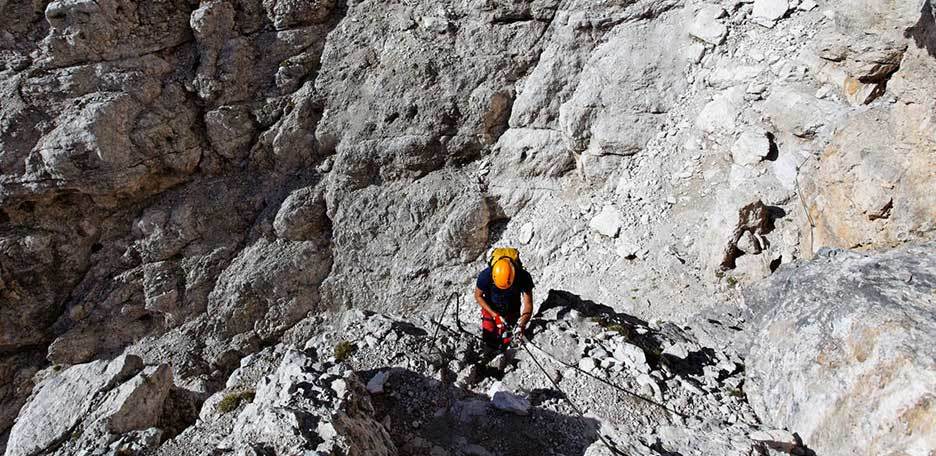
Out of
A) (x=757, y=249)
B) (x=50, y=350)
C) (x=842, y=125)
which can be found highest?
(x=842, y=125)

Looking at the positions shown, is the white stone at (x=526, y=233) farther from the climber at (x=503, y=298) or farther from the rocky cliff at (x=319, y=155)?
the climber at (x=503, y=298)

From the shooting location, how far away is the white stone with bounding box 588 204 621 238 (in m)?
11.8

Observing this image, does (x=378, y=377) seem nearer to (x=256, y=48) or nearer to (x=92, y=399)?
(x=92, y=399)

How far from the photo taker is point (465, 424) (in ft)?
20.2

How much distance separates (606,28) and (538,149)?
3.70 meters

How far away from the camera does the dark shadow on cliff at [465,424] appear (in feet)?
19.2

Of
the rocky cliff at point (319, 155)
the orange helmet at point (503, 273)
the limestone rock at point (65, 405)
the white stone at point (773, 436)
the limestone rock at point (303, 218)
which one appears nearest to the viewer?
the white stone at point (773, 436)

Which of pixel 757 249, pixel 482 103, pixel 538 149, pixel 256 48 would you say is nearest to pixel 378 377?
pixel 757 249

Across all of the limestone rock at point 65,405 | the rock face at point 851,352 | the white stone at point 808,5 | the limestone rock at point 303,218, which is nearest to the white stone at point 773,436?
the rock face at point 851,352

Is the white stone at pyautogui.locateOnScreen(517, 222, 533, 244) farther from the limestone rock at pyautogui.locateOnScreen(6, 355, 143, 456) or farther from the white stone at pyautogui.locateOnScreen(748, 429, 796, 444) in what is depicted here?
the limestone rock at pyautogui.locateOnScreen(6, 355, 143, 456)

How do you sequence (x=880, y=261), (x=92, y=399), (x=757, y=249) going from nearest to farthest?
(x=880, y=261)
(x=92, y=399)
(x=757, y=249)

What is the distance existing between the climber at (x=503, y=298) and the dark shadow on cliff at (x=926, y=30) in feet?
20.4

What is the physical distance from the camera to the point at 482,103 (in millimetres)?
15125

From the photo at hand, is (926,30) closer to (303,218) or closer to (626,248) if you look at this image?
(626,248)
